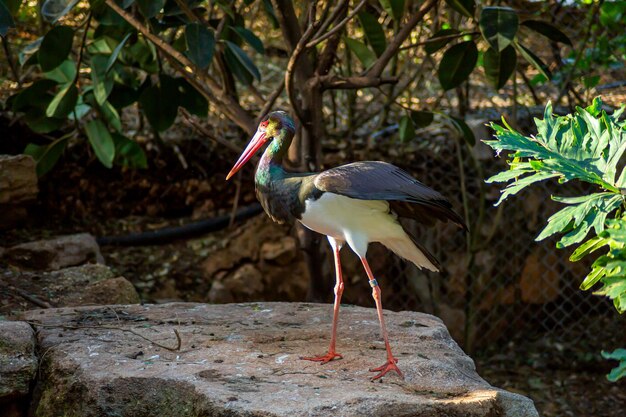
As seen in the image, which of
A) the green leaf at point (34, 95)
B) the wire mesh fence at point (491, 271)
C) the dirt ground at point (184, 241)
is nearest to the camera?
the green leaf at point (34, 95)

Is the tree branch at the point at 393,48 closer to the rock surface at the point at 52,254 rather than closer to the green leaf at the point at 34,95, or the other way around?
the green leaf at the point at 34,95

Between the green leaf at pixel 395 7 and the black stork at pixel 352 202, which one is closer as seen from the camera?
the black stork at pixel 352 202

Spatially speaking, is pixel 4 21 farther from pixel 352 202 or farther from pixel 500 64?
pixel 500 64

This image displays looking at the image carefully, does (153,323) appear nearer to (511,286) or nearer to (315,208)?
(315,208)

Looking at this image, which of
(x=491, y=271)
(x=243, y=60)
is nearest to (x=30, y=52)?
(x=243, y=60)

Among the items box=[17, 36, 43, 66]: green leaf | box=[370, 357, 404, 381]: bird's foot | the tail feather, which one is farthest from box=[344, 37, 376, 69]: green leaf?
box=[370, 357, 404, 381]: bird's foot

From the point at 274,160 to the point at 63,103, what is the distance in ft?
6.27

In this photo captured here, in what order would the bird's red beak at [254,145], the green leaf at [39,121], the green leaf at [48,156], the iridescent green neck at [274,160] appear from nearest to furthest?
1. the iridescent green neck at [274,160]
2. the bird's red beak at [254,145]
3. the green leaf at [39,121]
4. the green leaf at [48,156]

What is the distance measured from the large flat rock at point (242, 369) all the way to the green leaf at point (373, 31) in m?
1.71

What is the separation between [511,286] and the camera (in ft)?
23.1

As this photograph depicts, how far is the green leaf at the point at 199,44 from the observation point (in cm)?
483

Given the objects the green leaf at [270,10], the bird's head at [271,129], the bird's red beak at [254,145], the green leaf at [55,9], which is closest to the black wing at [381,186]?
the bird's head at [271,129]

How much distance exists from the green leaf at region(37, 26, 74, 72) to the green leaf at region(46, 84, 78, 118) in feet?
1.08

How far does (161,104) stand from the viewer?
5711 mm
